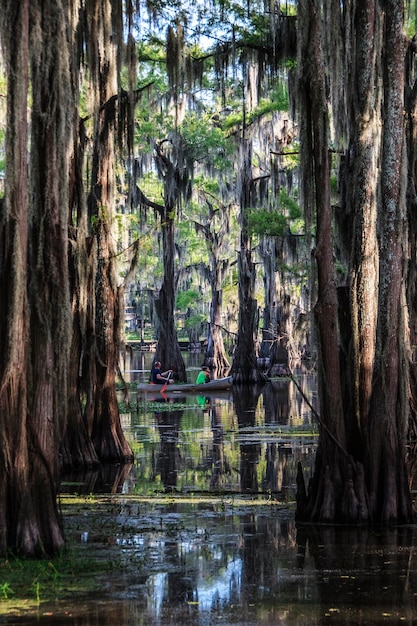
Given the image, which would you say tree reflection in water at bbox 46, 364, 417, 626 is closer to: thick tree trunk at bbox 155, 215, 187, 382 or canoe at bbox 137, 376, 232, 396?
canoe at bbox 137, 376, 232, 396

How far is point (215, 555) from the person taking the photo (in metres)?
8.13

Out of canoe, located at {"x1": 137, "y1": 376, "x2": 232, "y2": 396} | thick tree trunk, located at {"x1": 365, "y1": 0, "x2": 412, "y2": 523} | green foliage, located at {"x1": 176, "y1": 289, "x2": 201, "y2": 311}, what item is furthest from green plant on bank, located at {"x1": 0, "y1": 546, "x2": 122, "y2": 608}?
green foliage, located at {"x1": 176, "y1": 289, "x2": 201, "y2": 311}

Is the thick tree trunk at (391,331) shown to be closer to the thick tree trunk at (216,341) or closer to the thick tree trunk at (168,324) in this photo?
the thick tree trunk at (168,324)

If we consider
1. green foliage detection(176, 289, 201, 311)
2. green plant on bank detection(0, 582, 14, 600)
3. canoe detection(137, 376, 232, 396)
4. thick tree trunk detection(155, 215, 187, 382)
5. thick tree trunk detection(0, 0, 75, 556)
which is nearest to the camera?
green plant on bank detection(0, 582, 14, 600)

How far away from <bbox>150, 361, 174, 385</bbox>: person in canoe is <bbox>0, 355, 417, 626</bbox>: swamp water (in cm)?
1578

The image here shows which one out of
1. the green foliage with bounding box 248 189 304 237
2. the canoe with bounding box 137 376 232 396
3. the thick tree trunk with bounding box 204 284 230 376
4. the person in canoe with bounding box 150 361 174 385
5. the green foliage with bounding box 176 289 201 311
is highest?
the green foliage with bounding box 176 289 201 311

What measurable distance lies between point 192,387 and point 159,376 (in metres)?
1.22

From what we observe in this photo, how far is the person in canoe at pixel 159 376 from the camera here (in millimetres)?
31062

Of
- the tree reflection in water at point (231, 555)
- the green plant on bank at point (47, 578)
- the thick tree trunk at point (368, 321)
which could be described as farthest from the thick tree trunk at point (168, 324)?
the green plant on bank at point (47, 578)

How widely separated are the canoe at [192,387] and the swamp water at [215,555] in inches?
615

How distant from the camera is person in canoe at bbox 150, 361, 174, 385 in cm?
3106

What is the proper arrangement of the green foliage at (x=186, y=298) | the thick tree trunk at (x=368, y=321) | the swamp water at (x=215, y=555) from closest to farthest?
the swamp water at (x=215, y=555)
the thick tree trunk at (x=368, y=321)
the green foliage at (x=186, y=298)

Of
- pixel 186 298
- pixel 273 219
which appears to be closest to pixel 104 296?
pixel 273 219

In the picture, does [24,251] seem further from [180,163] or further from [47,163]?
[180,163]
